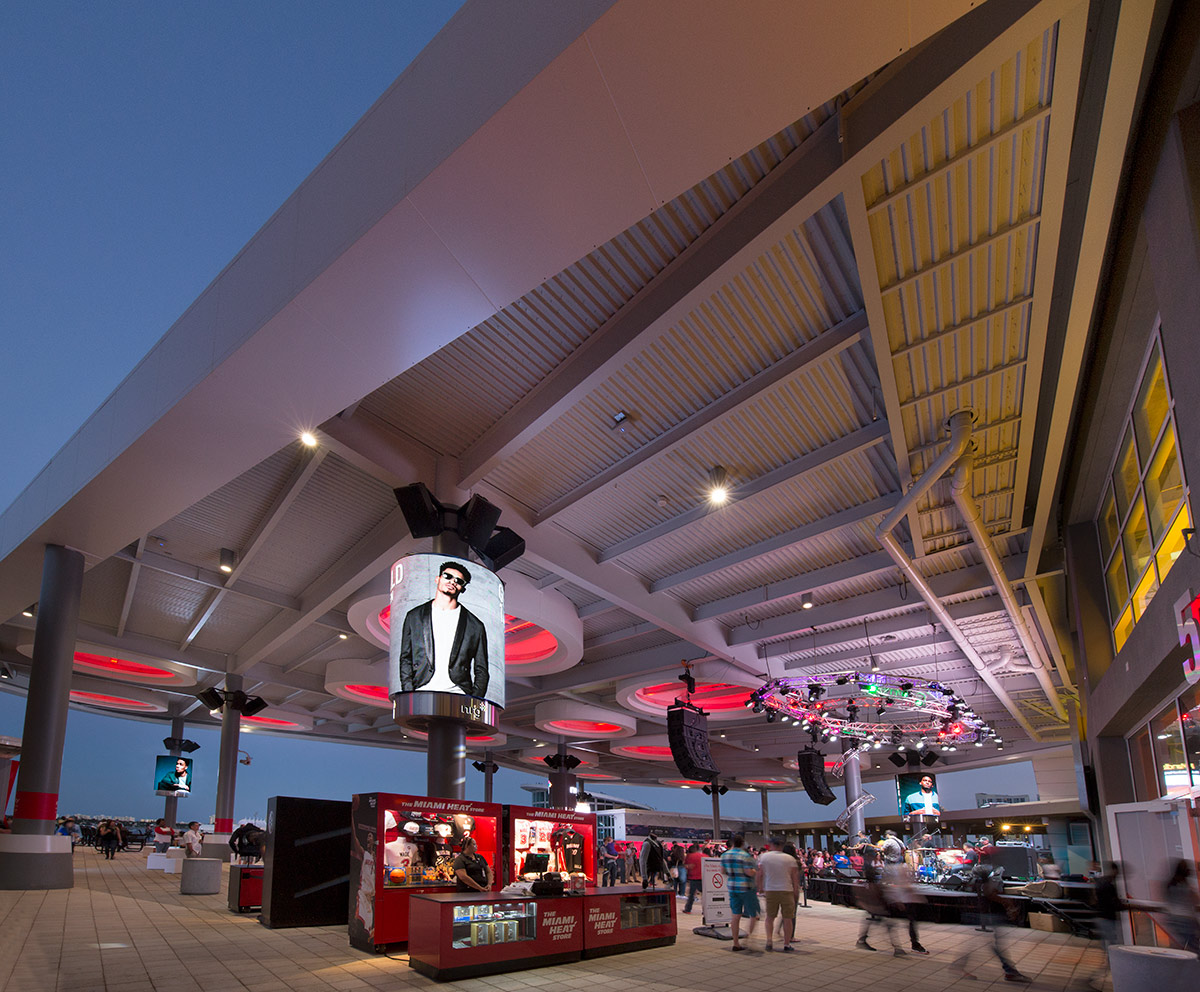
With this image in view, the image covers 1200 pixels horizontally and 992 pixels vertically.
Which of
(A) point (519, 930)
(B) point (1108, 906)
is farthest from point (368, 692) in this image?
(B) point (1108, 906)

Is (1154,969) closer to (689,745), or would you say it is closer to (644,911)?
(644,911)

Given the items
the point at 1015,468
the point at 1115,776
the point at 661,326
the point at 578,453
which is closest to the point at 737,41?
the point at 661,326

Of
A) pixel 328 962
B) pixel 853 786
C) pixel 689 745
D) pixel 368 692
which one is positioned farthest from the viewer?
pixel 853 786

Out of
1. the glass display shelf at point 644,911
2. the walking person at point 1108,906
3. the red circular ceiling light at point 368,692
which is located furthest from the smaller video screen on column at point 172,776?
the walking person at point 1108,906

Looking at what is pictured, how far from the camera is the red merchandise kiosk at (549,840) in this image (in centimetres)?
1088

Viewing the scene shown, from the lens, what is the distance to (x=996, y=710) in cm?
2741

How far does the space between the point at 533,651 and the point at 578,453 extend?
8.89 metres

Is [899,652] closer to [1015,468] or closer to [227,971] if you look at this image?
[1015,468]

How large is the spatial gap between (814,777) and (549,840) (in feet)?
48.1

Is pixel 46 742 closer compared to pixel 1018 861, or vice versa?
pixel 46 742

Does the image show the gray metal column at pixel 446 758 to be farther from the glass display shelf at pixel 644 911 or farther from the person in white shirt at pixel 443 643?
the glass display shelf at pixel 644 911

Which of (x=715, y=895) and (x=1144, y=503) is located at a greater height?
(x=1144, y=503)

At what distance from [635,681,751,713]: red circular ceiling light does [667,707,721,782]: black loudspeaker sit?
12.5 feet

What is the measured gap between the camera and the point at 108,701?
29859 mm
